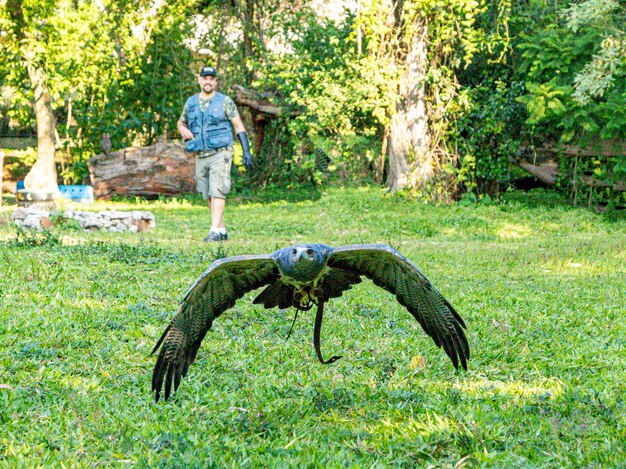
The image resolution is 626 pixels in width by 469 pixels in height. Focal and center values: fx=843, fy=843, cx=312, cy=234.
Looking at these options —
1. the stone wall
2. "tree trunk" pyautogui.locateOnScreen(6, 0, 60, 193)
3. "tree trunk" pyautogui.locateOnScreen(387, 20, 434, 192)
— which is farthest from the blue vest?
"tree trunk" pyautogui.locateOnScreen(6, 0, 60, 193)

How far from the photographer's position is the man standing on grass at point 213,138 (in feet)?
34.8

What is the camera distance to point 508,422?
3812 mm

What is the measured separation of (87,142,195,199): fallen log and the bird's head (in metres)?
14.3

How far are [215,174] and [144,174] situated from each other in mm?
7308

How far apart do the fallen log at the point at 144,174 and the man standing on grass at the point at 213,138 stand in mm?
6910

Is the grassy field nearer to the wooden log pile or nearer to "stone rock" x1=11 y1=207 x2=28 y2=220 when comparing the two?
"stone rock" x1=11 y1=207 x2=28 y2=220

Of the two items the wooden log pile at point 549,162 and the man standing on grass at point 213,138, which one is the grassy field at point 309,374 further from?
the wooden log pile at point 549,162

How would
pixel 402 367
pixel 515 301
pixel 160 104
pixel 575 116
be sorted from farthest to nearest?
pixel 160 104, pixel 575 116, pixel 515 301, pixel 402 367

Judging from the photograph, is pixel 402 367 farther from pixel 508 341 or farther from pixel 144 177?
pixel 144 177

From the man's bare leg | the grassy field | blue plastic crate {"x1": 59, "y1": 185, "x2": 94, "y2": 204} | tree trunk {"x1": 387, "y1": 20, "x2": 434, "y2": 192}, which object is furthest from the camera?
blue plastic crate {"x1": 59, "y1": 185, "x2": 94, "y2": 204}

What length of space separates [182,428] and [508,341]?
2416 mm

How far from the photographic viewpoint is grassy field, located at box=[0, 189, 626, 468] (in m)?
3.54

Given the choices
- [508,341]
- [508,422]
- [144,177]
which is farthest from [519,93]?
[508,422]

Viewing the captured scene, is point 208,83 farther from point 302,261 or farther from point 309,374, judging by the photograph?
point 302,261
